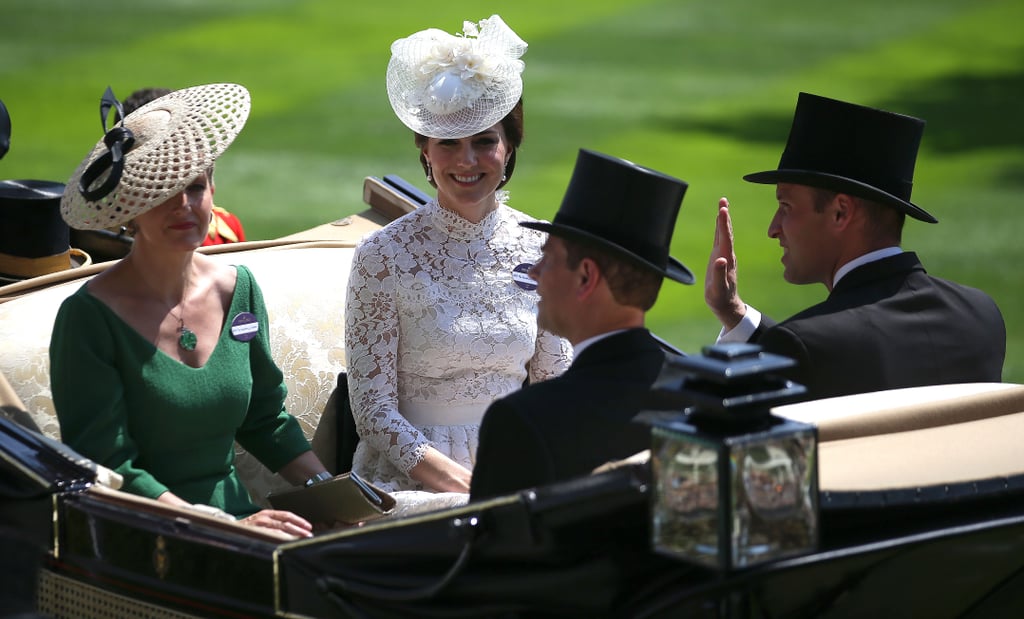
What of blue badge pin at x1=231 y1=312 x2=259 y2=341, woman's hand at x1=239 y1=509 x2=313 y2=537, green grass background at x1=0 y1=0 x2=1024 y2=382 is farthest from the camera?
green grass background at x1=0 y1=0 x2=1024 y2=382

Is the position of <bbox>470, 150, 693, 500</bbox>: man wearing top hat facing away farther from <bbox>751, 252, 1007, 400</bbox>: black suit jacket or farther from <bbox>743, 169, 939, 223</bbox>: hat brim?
<bbox>743, 169, 939, 223</bbox>: hat brim

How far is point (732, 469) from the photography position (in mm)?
2316

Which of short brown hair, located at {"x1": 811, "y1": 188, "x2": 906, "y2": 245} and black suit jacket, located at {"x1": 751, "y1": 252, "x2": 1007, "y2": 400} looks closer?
black suit jacket, located at {"x1": 751, "y1": 252, "x2": 1007, "y2": 400}

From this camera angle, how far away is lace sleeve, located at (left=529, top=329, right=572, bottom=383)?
4.12m

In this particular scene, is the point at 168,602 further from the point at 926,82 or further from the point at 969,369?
the point at 926,82

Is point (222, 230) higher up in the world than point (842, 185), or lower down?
lower down

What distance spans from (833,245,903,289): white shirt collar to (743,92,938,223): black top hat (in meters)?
0.10

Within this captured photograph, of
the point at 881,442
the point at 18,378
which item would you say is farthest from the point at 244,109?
the point at 881,442

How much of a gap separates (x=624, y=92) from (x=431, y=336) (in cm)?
1131

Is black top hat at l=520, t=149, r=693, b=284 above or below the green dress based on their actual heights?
above

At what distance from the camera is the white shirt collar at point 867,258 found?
372 cm

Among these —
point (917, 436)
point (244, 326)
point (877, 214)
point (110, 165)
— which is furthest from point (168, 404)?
point (877, 214)

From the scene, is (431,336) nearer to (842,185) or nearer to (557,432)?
(842,185)

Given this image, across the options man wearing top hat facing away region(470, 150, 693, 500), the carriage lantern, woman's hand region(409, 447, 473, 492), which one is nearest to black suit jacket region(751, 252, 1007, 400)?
man wearing top hat facing away region(470, 150, 693, 500)
